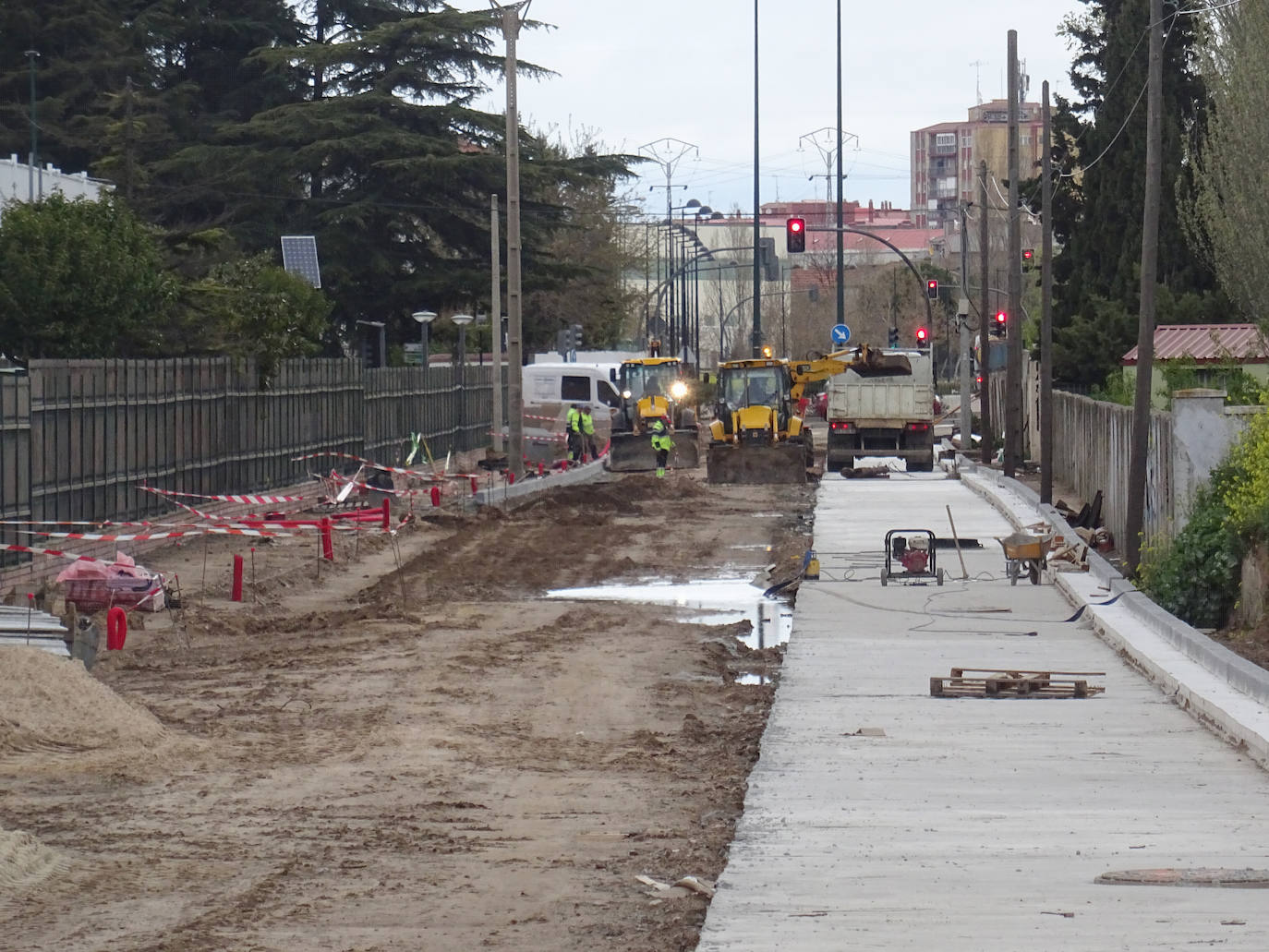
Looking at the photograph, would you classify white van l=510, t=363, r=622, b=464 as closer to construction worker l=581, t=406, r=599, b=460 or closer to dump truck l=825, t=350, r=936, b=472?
construction worker l=581, t=406, r=599, b=460

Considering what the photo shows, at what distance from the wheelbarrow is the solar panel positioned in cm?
3195

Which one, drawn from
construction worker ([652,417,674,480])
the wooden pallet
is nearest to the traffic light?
construction worker ([652,417,674,480])

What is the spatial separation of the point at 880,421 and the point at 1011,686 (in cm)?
3208

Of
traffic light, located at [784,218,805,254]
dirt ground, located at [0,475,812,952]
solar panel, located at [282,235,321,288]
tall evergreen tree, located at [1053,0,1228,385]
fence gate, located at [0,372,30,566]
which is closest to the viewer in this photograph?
dirt ground, located at [0,475,812,952]

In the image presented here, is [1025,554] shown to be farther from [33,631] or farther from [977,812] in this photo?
[977,812]

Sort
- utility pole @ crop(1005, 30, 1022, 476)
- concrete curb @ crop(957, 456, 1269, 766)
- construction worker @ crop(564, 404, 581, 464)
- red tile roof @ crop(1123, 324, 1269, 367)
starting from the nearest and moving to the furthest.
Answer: concrete curb @ crop(957, 456, 1269, 766)
red tile roof @ crop(1123, 324, 1269, 367)
utility pole @ crop(1005, 30, 1022, 476)
construction worker @ crop(564, 404, 581, 464)

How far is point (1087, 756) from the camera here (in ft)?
34.5

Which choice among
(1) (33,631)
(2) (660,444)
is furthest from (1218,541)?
(2) (660,444)

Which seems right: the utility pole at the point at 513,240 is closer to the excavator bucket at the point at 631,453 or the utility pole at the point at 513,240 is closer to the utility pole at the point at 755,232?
the excavator bucket at the point at 631,453

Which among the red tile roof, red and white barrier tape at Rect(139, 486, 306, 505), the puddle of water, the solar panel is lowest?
the puddle of water

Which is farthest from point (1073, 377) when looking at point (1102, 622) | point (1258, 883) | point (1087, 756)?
point (1258, 883)

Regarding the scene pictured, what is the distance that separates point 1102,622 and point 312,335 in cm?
3128

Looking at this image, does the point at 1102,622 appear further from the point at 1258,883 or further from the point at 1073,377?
the point at 1073,377

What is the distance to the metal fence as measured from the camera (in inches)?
858
